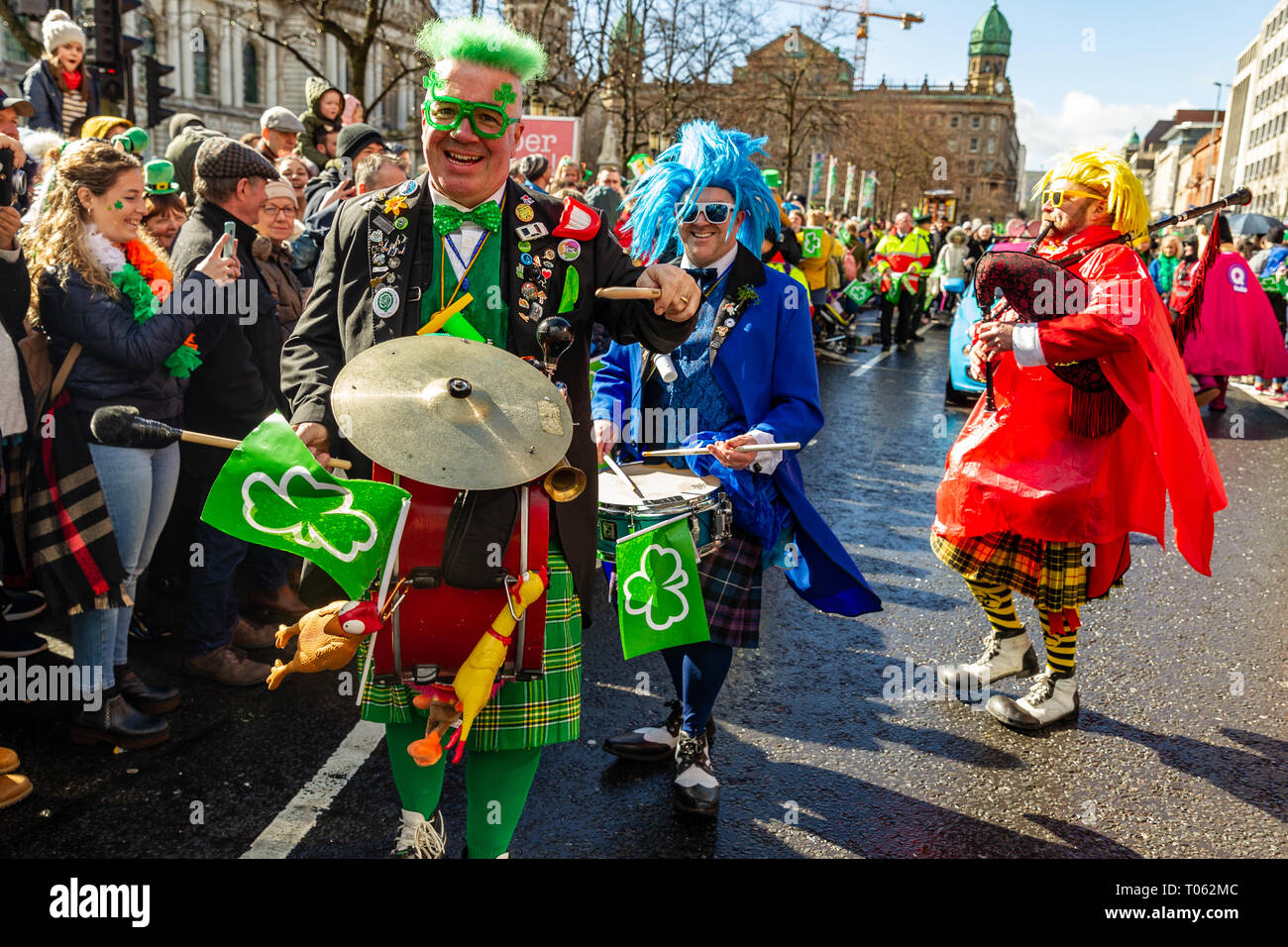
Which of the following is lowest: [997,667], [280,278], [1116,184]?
[997,667]

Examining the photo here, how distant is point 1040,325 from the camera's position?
365 cm

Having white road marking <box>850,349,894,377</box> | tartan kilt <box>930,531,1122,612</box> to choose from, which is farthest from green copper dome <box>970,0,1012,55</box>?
tartan kilt <box>930,531,1122,612</box>

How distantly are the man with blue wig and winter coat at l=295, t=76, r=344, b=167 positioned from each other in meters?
5.95

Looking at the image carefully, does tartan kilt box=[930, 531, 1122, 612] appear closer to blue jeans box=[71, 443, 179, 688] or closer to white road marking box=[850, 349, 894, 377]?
blue jeans box=[71, 443, 179, 688]

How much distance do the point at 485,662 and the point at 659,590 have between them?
82cm

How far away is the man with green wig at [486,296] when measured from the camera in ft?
7.73

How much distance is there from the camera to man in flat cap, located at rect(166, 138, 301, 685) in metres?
4.14

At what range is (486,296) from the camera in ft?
8.00

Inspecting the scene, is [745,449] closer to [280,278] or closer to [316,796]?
[316,796]

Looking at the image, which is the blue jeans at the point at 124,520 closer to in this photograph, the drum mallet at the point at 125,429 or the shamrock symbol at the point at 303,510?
the drum mallet at the point at 125,429

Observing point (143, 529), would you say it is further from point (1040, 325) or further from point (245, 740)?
point (1040, 325)

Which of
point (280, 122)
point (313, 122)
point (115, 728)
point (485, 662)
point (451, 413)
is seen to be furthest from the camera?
point (313, 122)

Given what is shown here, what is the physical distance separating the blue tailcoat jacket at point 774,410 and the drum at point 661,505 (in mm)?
86

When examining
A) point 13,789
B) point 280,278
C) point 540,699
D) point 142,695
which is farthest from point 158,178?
point 540,699
